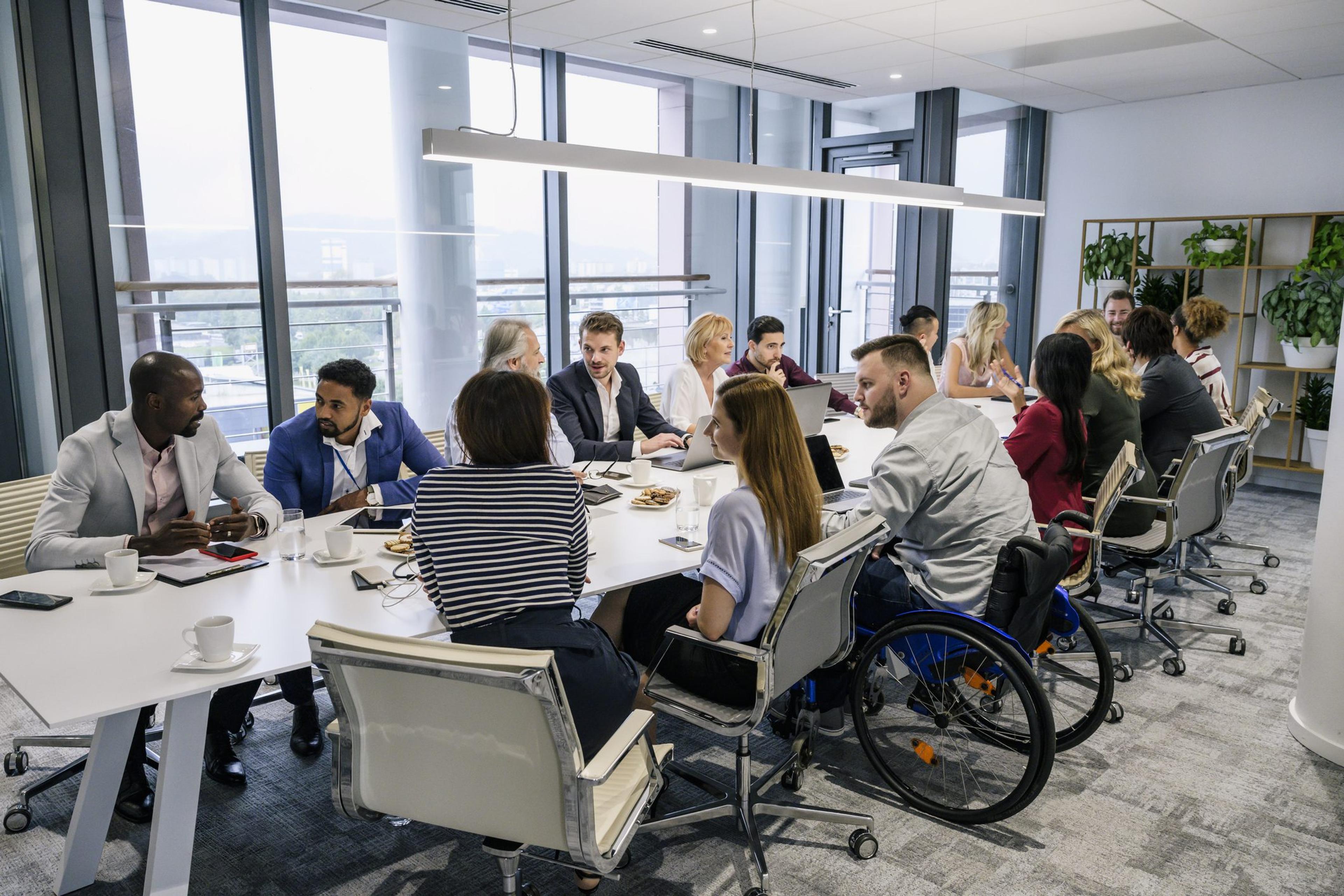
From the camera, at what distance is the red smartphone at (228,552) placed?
2.60 metres

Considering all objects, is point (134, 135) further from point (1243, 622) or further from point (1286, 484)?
point (1286, 484)

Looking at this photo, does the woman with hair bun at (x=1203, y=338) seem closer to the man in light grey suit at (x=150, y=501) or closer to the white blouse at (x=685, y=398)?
the white blouse at (x=685, y=398)

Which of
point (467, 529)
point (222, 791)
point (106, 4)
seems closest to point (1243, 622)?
point (467, 529)

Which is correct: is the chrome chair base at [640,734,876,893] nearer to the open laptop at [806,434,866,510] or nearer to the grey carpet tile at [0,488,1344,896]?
the grey carpet tile at [0,488,1344,896]

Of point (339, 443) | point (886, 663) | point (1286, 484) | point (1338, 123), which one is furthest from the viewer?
point (1286, 484)

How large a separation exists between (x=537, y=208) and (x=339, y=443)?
3.02 metres

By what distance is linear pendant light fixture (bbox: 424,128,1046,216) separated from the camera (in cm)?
292

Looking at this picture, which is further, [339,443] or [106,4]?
[106,4]

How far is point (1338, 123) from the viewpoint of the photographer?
6379 mm

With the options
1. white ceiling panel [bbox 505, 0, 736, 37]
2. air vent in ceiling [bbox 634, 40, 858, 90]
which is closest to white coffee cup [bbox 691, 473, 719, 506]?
white ceiling panel [bbox 505, 0, 736, 37]

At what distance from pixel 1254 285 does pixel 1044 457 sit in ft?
15.4

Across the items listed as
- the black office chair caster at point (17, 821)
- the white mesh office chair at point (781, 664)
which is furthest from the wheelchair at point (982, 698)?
the black office chair caster at point (17, 821)

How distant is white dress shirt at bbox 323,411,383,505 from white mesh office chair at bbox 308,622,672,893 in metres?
1.55

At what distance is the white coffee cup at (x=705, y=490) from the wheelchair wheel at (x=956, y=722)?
0.73 meters
